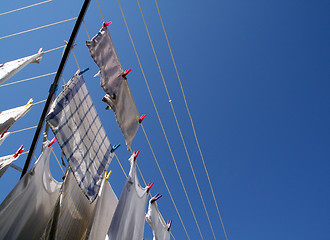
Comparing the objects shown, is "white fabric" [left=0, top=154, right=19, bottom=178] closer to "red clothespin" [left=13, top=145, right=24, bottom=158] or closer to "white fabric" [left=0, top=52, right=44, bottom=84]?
"red clothespin" [left=13, top=145, right=24, bottom=158]

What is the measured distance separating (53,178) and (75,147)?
88cm

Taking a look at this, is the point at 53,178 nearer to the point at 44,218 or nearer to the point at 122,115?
the point at 44,218

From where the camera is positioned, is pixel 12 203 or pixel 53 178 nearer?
pixel 12 203

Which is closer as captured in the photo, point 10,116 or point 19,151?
point 10,116

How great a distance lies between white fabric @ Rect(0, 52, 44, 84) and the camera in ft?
7.63

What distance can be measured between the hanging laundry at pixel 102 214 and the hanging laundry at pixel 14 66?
5.31ft

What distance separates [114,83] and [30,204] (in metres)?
1.49

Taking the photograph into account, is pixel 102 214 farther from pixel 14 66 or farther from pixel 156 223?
pixel 14 66

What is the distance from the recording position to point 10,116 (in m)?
2.73

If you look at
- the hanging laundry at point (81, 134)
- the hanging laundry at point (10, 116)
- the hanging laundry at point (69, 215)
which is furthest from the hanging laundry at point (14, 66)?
the hanging laundry at point (69, 215)

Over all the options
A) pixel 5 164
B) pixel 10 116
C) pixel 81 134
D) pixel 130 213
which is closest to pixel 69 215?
pixel 130 213

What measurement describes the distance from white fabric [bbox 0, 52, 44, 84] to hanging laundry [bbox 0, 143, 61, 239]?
0.88 meters

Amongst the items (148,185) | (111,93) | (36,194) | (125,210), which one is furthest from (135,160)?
(36,194)

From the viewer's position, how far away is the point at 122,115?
266 centimetres
